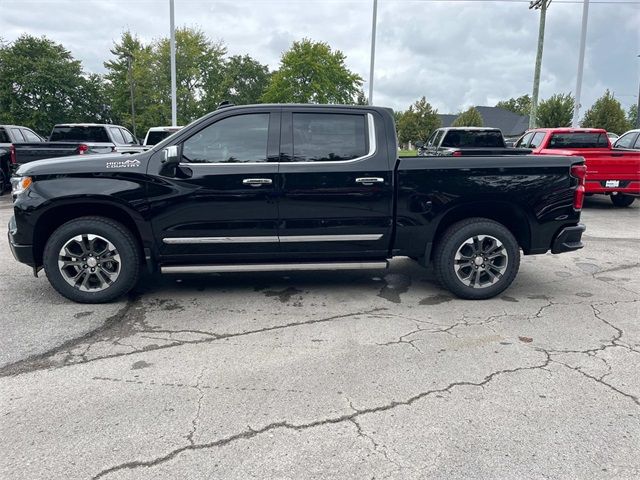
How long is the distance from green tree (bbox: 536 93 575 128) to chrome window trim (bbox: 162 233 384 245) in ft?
108


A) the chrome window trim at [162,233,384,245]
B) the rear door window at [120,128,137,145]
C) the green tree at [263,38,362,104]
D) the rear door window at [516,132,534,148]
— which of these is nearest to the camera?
the chrome window trim at [162,233,384,245]

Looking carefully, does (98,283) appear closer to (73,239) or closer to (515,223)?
(73,239)

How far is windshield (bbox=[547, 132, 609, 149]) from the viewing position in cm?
1229

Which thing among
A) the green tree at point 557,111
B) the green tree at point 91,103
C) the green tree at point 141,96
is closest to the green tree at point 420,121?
the green tree at point 557,111

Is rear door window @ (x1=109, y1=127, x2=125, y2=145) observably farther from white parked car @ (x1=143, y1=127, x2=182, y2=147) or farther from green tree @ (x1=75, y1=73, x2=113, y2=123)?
green tree @ (x1=75, y1=73, x2=113, y2=123)

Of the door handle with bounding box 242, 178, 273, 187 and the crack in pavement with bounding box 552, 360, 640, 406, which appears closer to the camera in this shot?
the crack in pavement with bounding box 552, 360, 640, 406

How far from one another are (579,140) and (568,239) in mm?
8750

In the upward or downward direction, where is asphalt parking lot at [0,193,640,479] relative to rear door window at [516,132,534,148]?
downward

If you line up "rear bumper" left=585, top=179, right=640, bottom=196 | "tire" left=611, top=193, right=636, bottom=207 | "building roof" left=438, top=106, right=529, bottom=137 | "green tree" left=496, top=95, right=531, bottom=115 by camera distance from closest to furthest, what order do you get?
"rear bumper" left=585, top=179, right=640, bottom=196 < "tire" left=611, top=193, right=636, bottom=207 < "building roof" left=438, top=106, right=529, bottom=137 < "green tree" left=496, top=95, right=531, bottom=115

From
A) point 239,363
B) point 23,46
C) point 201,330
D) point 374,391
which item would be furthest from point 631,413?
point 23,46

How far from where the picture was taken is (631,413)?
2980 millimetres

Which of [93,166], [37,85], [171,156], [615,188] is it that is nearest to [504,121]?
[37,85]

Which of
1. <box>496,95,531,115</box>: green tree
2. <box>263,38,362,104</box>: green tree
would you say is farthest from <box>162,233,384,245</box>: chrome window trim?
<box>496,95,531,115</box>: green tree

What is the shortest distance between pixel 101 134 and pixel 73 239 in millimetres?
11194
